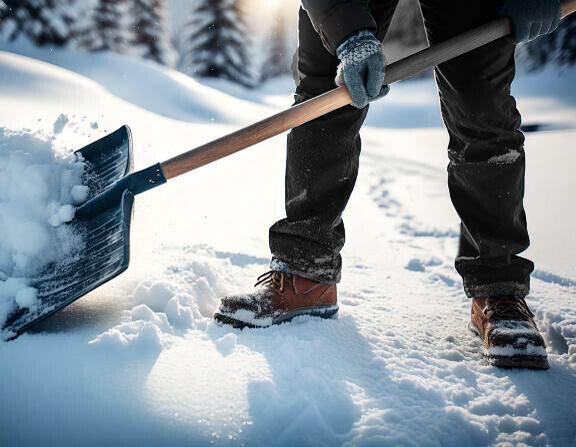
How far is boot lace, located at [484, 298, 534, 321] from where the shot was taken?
50.0 inches

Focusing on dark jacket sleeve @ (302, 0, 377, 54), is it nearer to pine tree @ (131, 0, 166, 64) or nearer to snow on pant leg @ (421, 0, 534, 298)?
snow on pant leg @ (421, 0, 534, 298)

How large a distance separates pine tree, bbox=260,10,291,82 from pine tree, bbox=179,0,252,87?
25.7ft

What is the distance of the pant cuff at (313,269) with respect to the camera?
137 cm

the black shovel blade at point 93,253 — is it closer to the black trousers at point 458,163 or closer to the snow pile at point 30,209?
the snow pile at point 30,209

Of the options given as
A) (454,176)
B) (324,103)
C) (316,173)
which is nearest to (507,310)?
(454,176)

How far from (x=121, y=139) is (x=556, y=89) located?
53.7ft

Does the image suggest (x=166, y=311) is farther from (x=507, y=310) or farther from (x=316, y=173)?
(x=507, y=310)

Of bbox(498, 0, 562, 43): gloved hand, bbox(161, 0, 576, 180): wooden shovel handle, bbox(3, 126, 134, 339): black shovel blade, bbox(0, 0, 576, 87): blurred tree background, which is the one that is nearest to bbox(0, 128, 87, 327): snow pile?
bbox(3, 126, 134, 339): black shovel blade

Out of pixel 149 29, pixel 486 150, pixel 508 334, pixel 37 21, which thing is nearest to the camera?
pixel 508 334

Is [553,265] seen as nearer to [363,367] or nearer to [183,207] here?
[363,367]

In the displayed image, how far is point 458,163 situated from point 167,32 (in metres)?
17.6

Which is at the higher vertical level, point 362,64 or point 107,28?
point 107,28

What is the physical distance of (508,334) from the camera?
3.91 feet

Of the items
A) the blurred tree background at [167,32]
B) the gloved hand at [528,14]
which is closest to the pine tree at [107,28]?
the blurred tree background at [167,32]
